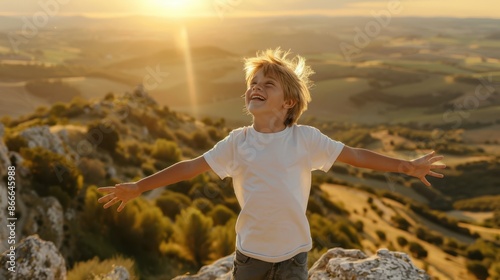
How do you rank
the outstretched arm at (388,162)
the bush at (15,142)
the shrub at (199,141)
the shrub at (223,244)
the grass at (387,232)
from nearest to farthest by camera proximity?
the outstretched arm at (388,162), the shrub at (223,244), the bush at (15,142), the grass at (387,232), the shrub at (199,141)

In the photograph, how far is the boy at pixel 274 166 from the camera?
3.47 m


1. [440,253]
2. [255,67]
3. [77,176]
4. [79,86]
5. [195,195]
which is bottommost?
[440,253]

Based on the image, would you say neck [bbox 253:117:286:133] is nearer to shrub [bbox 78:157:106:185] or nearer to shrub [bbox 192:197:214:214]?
shrub [bbox 78:157:106:185]

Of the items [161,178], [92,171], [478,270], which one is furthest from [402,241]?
[161,178]

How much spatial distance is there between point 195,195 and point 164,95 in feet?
532

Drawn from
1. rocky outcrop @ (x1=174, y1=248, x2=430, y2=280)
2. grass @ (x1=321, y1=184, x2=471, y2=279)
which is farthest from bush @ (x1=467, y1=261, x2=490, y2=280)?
rocky outcrop @ (x1=174, y1=248, x2=430, y2=280)

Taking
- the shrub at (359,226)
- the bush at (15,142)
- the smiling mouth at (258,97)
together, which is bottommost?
the shrub at (359,226)

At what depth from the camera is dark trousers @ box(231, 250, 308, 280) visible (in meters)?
3.54

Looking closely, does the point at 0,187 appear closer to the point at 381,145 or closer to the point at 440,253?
the point at 440,253

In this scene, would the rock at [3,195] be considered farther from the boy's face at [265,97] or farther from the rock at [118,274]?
the boy's face at [265,97]

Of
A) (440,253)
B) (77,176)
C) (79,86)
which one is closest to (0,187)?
(77,176)

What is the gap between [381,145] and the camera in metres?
85.5

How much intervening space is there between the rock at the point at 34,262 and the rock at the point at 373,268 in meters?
3.74

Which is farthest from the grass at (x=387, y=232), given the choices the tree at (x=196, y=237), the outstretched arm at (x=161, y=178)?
the outstretched arm at (x=161, y=178)
